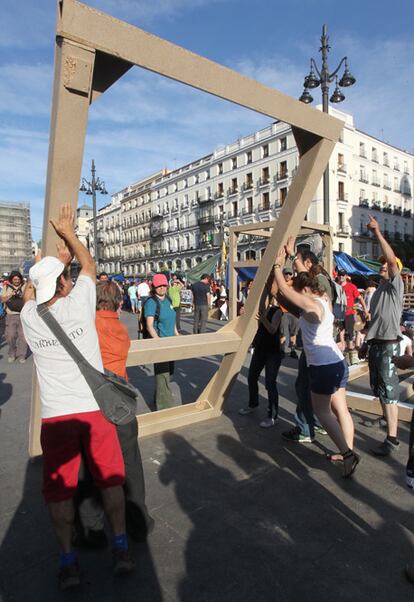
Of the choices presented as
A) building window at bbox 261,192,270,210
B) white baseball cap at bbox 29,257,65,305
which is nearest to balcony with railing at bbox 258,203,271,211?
building window at bbox 261,192,270,210

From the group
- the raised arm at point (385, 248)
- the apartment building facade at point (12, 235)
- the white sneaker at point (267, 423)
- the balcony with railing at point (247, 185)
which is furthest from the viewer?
the apartment building facade at point (12, 235)

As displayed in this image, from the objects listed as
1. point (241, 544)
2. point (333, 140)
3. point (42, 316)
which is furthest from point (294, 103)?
point (241, 544)

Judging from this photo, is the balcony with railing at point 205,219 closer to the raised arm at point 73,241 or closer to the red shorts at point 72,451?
the raised arm at point 73,241

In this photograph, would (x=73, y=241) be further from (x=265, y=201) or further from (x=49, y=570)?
(x=265, y=201)

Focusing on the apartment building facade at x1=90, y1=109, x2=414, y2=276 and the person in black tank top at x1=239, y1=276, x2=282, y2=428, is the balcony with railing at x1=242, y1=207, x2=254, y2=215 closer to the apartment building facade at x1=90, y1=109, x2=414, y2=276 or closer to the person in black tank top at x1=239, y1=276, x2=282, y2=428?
the apartment building facade at x1=90, y1=109, x2=414, y2=276

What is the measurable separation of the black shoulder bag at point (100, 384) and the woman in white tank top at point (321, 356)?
160 centimetres

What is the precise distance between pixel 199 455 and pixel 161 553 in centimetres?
134

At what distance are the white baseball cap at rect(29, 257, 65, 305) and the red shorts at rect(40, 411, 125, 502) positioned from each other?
0.64 meters

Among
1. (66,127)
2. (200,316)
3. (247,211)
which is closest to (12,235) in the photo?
(247,211)

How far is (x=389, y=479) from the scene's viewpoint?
3.29m

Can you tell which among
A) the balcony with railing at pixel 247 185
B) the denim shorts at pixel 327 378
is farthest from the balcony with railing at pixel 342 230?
the denim shorts at pixel 327 378

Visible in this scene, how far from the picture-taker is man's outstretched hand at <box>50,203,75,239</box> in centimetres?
257

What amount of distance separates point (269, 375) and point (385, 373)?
1197 millimetres

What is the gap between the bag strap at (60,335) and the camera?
85.0 inches
